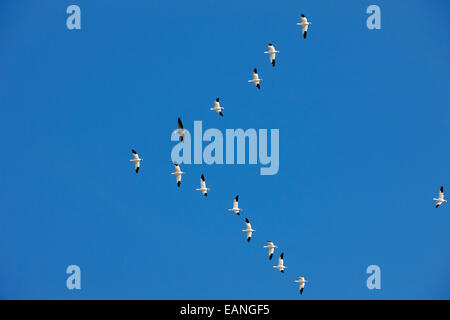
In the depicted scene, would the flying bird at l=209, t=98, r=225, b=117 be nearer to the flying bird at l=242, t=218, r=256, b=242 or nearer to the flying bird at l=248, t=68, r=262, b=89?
the flying bird at l=248, t=68, r=262, b=89

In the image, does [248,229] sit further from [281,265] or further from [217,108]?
[217,108]

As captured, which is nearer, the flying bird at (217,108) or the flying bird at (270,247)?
the flying bird at (217,108)

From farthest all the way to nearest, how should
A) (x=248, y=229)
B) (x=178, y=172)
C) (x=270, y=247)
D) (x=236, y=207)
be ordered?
(x=270, y=247) → (x=236, y=207) → (x=248, y=229) → (x=178, y=172)

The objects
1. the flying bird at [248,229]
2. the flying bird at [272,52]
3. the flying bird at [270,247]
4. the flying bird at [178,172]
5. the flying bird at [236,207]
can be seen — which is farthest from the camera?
the flying bird at [270,247]

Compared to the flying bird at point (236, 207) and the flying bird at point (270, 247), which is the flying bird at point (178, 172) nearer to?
the flying bird at point (236, 207)

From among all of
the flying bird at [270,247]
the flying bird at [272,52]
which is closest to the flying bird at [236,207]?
the flying bird at [270,247]

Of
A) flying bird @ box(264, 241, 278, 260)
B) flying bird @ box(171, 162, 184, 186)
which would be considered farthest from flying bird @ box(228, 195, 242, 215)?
flying bird @ box(171, 162, 184, 186)

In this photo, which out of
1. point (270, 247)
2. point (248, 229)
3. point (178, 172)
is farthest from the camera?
point (270, 247)

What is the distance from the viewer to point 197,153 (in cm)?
8750

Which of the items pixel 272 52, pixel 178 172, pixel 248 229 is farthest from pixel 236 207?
pixel 272 52

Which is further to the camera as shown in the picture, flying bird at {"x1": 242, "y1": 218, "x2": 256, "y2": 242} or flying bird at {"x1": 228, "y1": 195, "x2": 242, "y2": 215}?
flying bird at {"x1": 228, "y1": 195, "x2": 242, "y2": 215}
